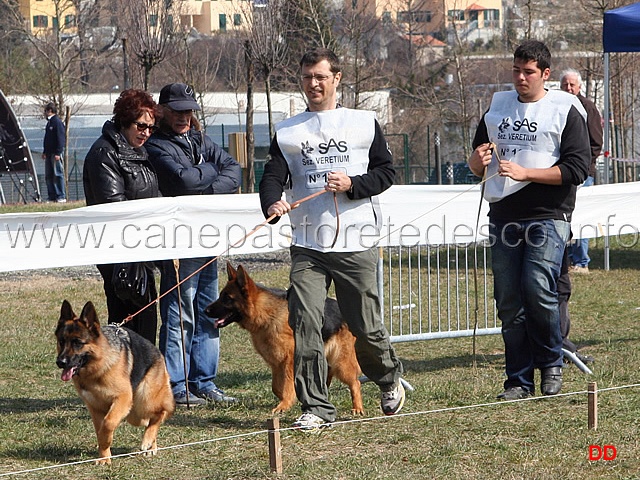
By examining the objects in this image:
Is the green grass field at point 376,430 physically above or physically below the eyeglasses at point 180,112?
below

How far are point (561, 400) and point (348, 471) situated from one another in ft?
6.23

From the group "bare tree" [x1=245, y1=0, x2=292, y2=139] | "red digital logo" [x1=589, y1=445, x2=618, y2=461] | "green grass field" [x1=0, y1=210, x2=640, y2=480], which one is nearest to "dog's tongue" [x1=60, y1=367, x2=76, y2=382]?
"green grass field" [x1=0, y1=210, x2=640, y2=480]

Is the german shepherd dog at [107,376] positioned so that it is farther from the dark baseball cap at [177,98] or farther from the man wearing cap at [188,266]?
the dark baseball cap at [177,98]

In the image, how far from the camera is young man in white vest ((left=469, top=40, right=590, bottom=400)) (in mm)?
5688

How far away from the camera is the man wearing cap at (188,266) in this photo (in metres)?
6.15

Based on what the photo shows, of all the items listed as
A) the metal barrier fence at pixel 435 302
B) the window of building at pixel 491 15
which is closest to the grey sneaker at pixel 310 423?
the metal barrier fence at pixel 435 302

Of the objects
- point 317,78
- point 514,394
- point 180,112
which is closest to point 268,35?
point 180,112

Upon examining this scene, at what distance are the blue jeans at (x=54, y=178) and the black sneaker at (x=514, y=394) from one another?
61.2ft

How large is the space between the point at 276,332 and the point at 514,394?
4.90 feet

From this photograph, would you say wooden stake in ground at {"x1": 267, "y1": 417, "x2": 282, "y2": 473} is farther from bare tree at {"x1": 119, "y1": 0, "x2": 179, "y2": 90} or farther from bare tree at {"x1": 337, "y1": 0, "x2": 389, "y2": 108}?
bare tree at {"x1": 337, "y1": 0, "x2": 389, "y2": 108}

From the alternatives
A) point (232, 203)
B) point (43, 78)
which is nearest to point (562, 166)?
point (232, 203)

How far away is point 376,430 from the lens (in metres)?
5.34

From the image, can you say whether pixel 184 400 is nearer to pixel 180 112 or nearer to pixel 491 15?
pixel 180 112

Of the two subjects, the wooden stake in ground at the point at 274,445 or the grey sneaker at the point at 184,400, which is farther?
the grey sneaker at the point at 184,400
